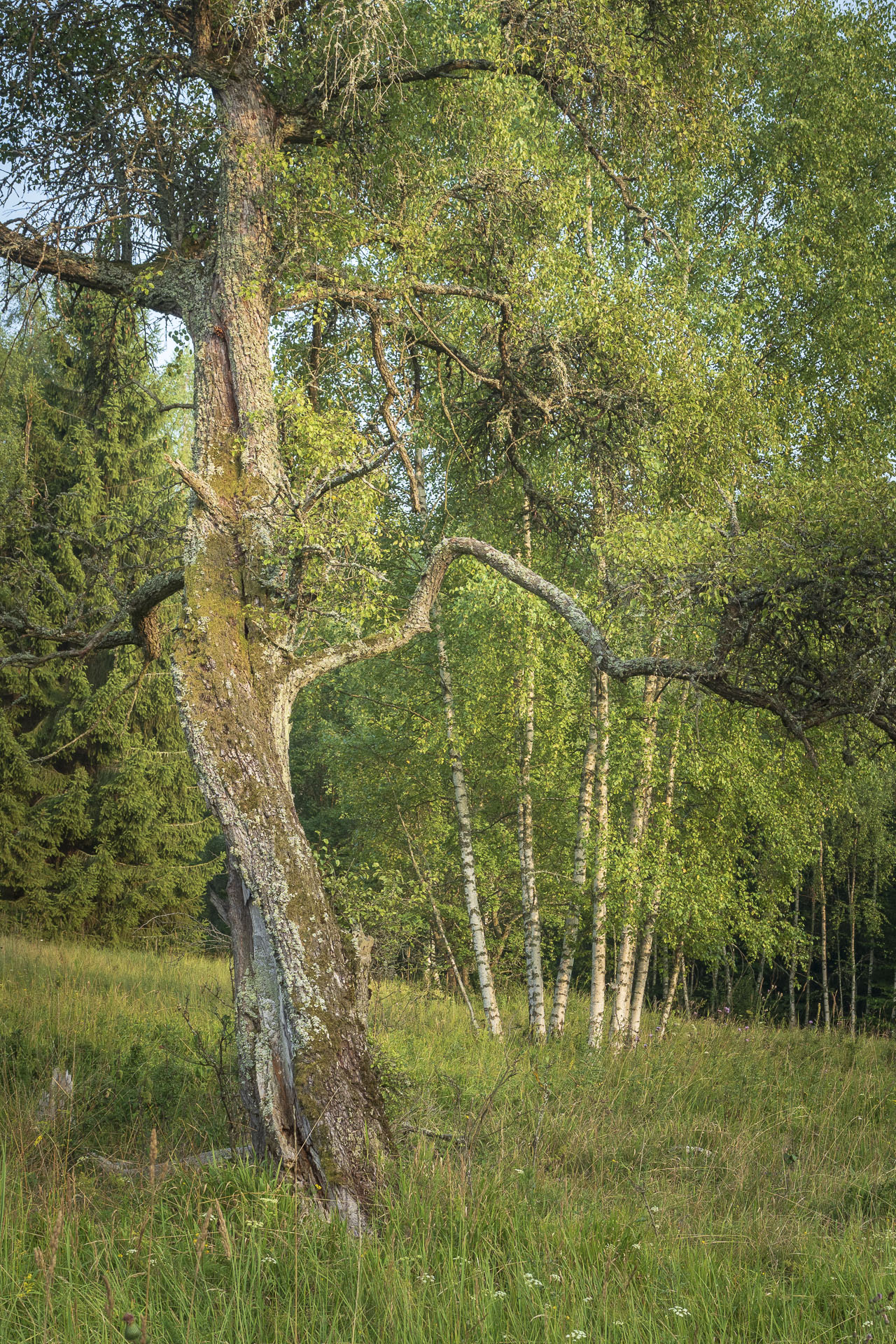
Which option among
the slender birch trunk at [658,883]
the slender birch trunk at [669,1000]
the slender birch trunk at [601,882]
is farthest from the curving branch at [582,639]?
the slender birch trunk at [669,1000]

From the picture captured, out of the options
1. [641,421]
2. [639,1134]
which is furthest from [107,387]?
[639,1134]

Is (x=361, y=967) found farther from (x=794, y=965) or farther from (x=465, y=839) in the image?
(x=794, y=965)

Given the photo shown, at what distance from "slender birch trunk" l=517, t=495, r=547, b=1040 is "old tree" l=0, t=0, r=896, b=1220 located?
179 cm

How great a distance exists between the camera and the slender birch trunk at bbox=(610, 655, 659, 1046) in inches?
390

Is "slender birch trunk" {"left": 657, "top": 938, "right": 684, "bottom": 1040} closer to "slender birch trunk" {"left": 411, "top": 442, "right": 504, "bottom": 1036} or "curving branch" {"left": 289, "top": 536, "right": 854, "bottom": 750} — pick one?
"slender birch trunk" {"left": 411, "top": 442, "right": 504, "bottom": 1036}

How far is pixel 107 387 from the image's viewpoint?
329 inches

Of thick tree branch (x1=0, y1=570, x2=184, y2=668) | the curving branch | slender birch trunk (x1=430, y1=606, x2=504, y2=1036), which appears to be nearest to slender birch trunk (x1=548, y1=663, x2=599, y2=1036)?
slender birch trunk (x1=430, y1=606, x2=504, y2=1036)

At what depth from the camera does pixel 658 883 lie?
32.1 ft

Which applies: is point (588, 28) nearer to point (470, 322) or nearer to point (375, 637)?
point (470, 322)

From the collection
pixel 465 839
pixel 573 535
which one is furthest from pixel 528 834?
pixel 573 535

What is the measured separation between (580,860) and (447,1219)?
676 centimetres

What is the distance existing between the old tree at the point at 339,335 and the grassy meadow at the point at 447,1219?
2.28 ft

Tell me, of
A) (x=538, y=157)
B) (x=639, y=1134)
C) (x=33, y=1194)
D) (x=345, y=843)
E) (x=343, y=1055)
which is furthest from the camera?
(x=345, y=843)

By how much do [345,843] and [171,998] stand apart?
487 cm
